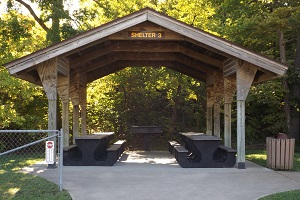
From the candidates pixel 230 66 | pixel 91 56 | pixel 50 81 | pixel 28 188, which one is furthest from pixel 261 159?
pixel 28 188

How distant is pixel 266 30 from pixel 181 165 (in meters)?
8.93

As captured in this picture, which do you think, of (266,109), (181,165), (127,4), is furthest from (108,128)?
(181,165)

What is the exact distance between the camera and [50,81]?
11.4 meters

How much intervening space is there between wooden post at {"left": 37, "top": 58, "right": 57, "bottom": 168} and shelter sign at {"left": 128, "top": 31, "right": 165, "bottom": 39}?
90.9 inches

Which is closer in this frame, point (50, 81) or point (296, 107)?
point (50, 81)

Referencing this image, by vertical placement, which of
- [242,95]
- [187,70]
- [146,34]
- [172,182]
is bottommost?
[172,182]

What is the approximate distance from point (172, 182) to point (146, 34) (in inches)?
178

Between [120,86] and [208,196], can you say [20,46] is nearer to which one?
[120,86]

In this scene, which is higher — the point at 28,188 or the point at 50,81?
the point at 50,81

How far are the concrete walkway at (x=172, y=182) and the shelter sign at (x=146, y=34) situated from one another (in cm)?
372

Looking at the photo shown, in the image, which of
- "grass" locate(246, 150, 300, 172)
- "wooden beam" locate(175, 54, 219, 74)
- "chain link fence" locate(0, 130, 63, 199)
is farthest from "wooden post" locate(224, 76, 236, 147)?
"chain link fence" locate(0, 130, 63, 199)

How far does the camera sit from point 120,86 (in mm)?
22031

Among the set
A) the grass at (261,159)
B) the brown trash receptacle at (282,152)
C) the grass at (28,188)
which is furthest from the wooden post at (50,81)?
the grass at (261,159)

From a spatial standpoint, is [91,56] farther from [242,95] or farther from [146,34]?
[242,95]
